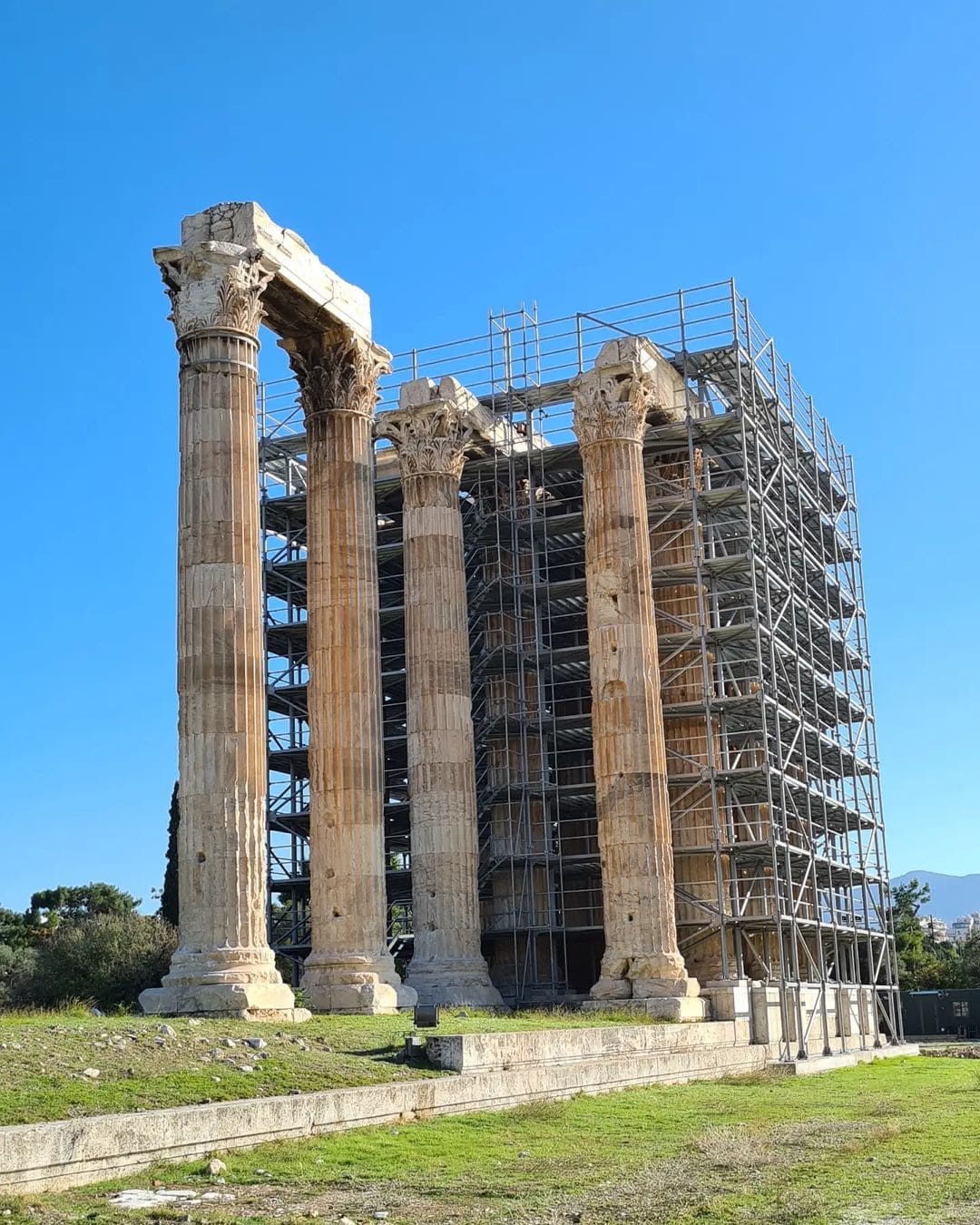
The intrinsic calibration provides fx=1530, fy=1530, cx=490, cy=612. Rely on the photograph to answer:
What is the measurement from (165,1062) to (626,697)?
19754 millimetres

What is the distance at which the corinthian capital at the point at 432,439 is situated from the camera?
38281 mm

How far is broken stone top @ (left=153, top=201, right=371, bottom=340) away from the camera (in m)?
28.2

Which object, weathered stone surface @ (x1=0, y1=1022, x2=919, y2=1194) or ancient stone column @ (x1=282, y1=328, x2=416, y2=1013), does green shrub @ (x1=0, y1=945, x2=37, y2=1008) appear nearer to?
ancient stone column @ (x1=282, y1=328, x2=416, y2=1013)

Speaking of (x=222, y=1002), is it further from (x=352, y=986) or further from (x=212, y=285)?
(x=212, y=285)

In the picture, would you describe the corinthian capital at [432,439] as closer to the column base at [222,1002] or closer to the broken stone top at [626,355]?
the broken stone top at [626,355]

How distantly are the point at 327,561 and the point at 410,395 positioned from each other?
29.2ft

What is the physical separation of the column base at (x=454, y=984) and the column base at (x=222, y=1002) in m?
9.65

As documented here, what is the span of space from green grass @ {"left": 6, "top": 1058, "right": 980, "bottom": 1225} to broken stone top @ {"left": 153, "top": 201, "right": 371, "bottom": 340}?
643 inches

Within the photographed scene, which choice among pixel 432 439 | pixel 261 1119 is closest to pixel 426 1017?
pixel 261 1119

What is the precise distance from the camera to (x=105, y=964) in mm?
43438

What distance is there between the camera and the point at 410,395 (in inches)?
1537

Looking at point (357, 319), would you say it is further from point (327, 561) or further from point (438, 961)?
point (438, 961)

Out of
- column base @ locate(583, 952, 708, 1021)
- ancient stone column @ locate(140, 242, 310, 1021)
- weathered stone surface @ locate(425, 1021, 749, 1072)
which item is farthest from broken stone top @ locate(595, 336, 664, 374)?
weathered stone surface @ locate(425, 1021, 749, 1072)

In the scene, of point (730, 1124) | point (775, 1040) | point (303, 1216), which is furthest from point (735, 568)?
point (303, 1216)
